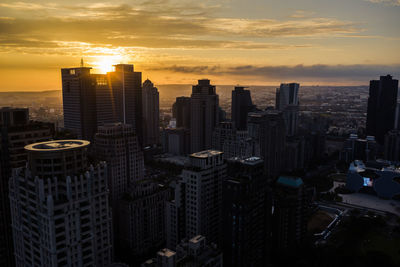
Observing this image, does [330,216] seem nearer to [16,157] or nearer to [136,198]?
[136,198]

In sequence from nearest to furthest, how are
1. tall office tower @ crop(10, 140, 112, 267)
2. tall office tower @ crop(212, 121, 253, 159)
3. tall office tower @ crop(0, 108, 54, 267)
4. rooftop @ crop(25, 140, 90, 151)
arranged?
tall office tower @ crop(10, 140, 112, 267)
rooftop @ crop(25, 140, 90, 151)
tall office tower @ crop(0, 108, 54, 267)
tall office tower @ crop(212, 121, 253, 159)

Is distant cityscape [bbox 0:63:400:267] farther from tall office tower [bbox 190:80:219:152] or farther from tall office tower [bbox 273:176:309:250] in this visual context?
tall office tower [bbox 190:80:219:152]

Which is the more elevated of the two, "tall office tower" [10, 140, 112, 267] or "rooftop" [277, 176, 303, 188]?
"tall office tower" [10, 140, 112, 267]

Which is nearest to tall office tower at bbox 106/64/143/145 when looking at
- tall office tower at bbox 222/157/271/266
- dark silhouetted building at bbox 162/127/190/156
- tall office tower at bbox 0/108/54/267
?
dark silhouetted building at bbox 162/127/190/156

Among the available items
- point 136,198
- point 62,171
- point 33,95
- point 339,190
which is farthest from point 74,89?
point 339,190

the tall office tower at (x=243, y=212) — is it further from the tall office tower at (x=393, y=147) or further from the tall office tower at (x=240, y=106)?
the tall office tower at (x=240, y=106)

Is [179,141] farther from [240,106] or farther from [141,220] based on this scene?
[141,220]

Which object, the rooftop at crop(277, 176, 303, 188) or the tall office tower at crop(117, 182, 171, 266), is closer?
the rooftop at crop(277, 176, 303, 188)

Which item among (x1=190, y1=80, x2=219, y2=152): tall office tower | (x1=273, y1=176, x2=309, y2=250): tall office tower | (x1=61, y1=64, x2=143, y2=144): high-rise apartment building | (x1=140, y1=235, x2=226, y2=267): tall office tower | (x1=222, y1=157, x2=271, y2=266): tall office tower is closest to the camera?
(x1=140, y1=235, x2=226, y2=267): tall office tower

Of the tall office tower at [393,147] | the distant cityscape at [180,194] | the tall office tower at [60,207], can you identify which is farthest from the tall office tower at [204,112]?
the tall office tower at [60,207]
